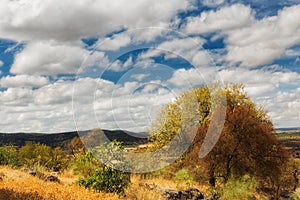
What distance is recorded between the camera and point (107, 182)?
1334 cm

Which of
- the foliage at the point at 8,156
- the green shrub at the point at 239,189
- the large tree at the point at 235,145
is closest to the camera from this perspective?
the green shrub at the point at 239,189

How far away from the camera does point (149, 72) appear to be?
1166cm

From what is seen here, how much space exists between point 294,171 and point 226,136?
1002cm

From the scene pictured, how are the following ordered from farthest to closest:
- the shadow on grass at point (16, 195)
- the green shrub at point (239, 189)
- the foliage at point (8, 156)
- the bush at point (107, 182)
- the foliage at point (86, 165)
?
the foliage at point (8, 156) → the green shrub at point (239, 189) → the foliage at point (86, 165) → the bush at point (107, 182) → the shadow on grass at point (16, 195)

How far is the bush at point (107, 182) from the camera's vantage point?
13.3m

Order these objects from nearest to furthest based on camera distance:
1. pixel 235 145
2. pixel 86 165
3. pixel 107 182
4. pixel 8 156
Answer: pixel 107 182 < pixel 86 165 < pixel 235 145 < pixel 8 156

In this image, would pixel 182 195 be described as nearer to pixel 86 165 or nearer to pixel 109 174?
pixel 109 174

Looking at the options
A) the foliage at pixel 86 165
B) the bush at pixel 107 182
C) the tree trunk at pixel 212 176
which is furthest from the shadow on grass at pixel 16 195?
the tree trunk at pixel 212 176

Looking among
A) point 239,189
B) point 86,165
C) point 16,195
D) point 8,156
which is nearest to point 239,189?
point 239,189

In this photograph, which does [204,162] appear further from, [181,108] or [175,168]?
[175,168]

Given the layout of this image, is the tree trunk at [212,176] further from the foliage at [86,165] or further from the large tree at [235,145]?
the foliage at [86,165]

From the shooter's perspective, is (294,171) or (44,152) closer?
(294,171)

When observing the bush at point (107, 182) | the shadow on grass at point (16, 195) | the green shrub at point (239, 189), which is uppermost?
the shadow on grass at point (16, 195)

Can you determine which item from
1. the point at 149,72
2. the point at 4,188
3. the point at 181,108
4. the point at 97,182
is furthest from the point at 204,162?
the point at 4,188
